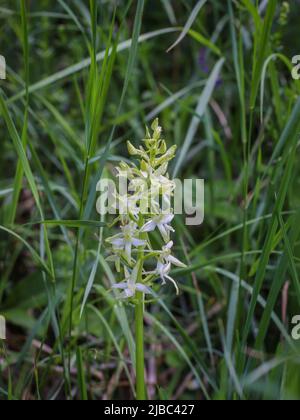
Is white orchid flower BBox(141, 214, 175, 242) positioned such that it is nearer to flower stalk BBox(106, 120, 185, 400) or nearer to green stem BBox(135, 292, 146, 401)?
flower stalk BBox(106, 120, 185, 400)

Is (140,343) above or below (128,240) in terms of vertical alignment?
below

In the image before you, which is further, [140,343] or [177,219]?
[177,219]

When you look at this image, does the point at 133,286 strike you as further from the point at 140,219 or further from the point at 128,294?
the point at 140,219

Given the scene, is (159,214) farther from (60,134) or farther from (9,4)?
(9,4)

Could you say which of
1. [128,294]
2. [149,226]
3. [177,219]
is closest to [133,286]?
[128,294]

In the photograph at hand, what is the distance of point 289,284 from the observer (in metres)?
2.02

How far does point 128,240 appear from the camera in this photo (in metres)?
1.30

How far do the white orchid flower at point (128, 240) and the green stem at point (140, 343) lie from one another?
9 cm

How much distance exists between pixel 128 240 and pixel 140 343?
0.23 metres

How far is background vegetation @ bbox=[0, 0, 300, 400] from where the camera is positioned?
4.84ft

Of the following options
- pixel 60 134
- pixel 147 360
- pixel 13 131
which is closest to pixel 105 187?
pixel 13 131

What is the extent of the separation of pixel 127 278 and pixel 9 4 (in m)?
2.17

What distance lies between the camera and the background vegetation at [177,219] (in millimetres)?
1475

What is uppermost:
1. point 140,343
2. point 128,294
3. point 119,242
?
point 119,242
